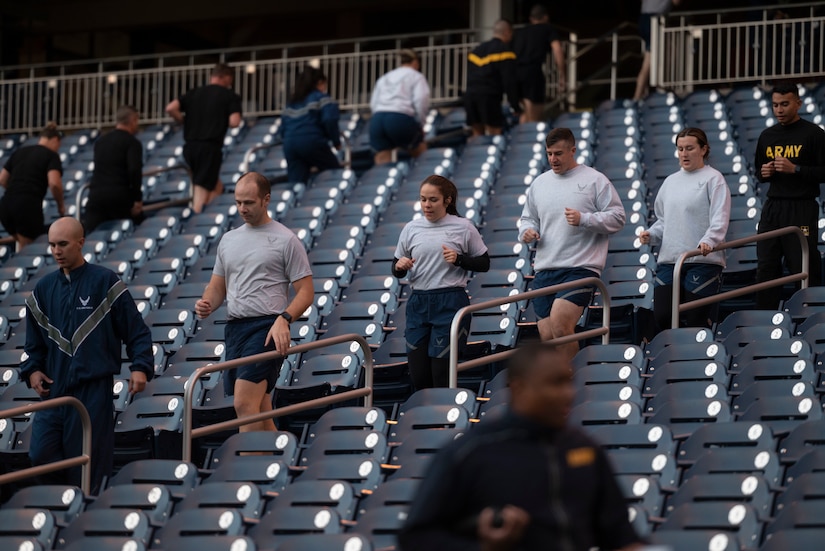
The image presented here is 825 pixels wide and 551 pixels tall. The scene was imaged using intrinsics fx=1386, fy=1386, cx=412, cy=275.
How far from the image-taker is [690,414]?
23.8 ft

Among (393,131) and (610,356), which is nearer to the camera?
(610,356)

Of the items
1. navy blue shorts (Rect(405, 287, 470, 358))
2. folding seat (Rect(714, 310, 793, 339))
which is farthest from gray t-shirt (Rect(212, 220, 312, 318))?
folding seat (Rect(714, 310, 793, 339))

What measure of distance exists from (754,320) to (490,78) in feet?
21.5

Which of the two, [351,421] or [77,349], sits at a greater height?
[77,349]

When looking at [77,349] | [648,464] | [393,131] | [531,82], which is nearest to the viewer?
[648,464]

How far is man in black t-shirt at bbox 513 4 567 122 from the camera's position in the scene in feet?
Result: 48.9

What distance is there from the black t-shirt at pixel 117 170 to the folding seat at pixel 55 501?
6339 millimetres

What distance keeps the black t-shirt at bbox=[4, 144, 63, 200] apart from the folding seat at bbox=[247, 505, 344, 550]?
7.96 meters

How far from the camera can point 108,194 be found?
43.7 ft

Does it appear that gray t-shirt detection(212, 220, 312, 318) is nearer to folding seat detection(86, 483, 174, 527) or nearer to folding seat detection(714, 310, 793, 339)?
folding seat detection(86, 483, 174, 527)

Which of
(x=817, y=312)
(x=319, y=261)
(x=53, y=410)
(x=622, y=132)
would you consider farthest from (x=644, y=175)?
(x=53, y=410)

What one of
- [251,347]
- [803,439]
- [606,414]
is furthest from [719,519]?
[251,347]

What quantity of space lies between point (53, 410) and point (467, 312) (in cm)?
232

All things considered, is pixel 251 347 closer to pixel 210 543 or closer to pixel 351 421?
pixel 351 421
